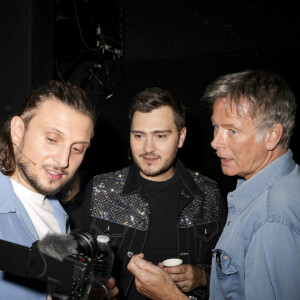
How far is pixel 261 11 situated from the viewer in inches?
149

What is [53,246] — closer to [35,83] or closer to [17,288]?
[17,288]

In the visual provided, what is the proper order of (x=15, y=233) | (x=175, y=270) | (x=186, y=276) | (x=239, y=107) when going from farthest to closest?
(x=186, y=276), (x=175, y=270), (x=239, y=107), (x=15, y=233)

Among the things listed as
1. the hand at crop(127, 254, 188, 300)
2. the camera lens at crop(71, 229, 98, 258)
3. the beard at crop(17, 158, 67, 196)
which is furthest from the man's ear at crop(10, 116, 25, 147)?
the hand at crop(127, 254, 188, 300)

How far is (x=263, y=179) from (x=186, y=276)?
0.94 meters

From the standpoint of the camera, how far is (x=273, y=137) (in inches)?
57.4

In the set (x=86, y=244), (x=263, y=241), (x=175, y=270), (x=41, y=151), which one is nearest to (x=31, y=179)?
(x=41, y=151)

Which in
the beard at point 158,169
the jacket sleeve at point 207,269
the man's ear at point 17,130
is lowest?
the jacket sleeve at point 207,269

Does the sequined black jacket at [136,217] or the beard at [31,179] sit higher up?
the beard at [31,179]

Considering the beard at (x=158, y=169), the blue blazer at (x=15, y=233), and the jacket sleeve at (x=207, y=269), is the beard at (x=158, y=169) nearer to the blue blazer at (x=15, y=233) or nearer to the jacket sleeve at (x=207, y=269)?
the jacket sleeve at (x=207, y=269)

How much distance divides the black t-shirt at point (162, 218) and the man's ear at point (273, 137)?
114 centimetres

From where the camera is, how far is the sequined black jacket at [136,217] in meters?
2.36

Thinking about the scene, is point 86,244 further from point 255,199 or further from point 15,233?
point 255,199

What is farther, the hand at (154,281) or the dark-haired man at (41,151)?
the hand at (154,281)

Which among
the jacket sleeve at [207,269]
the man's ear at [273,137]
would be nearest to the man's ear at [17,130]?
the man's ear at [273,137]
